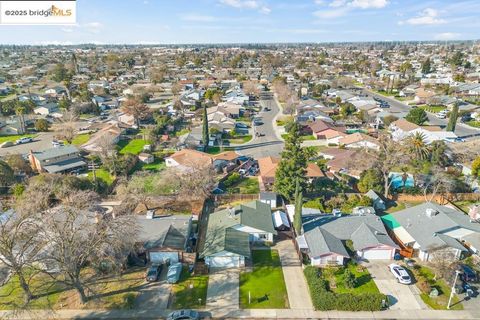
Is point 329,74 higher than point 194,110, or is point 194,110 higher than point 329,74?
point 329,74

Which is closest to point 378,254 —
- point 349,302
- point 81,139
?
point 349,302

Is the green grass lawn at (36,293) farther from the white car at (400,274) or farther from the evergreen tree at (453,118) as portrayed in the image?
the evergreen tree at (453,118)

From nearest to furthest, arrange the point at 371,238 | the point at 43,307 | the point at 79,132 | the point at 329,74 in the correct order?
the point at 43,307 < the point at 371,238 < the point at 79,132 < the point at 329,74

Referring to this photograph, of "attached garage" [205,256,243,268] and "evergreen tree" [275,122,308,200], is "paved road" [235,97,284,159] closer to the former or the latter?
"evergreen tree" [275,122,308,200]

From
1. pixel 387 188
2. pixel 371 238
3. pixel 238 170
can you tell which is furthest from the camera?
pixel 238 170

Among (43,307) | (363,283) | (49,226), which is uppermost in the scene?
(49,226)

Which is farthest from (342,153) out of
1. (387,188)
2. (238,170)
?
(238,170)

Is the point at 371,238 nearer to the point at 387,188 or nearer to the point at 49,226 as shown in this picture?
the point at 387,188
